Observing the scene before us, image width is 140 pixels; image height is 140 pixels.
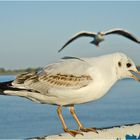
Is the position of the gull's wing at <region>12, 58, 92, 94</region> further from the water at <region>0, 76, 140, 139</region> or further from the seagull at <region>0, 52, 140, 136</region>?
the water at <region>0, 76, 140, 139</region>

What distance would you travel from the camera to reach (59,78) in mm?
5203

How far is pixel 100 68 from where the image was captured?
4.96m

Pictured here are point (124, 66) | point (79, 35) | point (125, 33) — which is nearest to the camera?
point (124, 66)

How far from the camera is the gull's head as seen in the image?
5047 millimetres

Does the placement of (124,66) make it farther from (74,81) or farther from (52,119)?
(52,119)

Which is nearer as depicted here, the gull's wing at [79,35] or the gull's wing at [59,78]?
the gull's wing at [59,78]

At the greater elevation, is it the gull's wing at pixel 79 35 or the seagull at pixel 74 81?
the gull's wing at pixel 79 35

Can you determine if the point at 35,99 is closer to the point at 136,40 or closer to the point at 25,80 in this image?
the point at 25,80

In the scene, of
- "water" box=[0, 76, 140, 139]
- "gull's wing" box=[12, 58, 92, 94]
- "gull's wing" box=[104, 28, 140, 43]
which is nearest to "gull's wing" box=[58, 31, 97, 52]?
"gull's wing" box=[104, 28, 140, 43]

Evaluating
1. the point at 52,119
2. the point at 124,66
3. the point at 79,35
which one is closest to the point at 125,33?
the point at 79,35

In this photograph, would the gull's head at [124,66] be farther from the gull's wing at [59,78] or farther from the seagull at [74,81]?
the gull's wing at [59,78]

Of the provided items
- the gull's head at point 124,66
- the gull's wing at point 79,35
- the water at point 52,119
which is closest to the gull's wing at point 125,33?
the gull's wing at point 79,35

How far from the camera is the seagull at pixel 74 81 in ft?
16.3

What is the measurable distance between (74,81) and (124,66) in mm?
520
